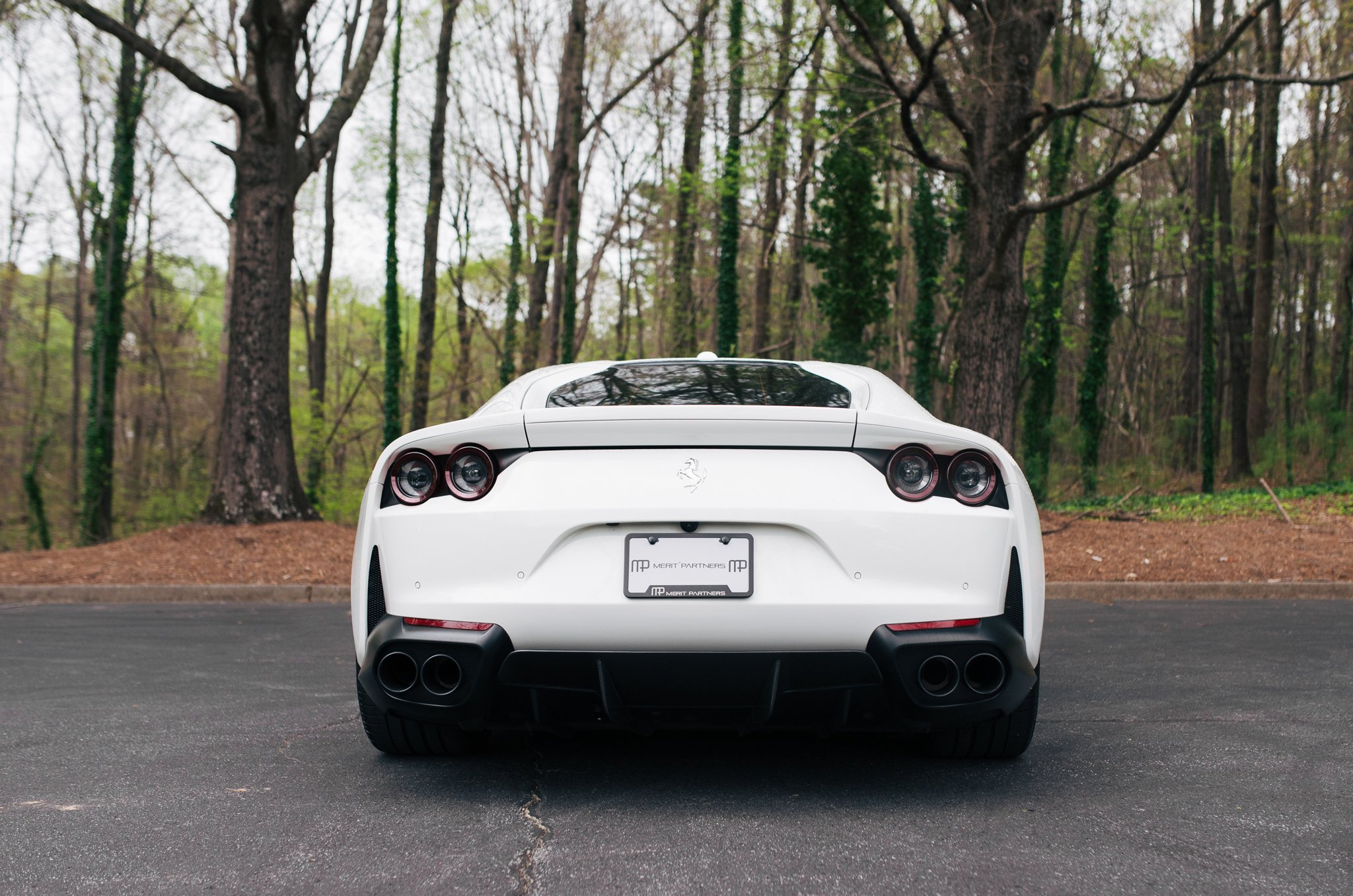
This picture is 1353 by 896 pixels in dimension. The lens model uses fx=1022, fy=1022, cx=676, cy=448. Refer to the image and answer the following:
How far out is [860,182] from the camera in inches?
958

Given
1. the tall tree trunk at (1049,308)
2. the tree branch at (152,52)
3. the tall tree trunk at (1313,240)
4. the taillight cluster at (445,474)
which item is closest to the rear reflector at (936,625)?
the taillight cluster at (445,474)

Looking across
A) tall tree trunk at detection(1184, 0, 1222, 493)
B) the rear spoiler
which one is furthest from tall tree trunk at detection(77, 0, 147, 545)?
tall tree trunk at detection(1184, 0, 1222, 493)

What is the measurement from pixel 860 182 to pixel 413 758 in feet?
74.7

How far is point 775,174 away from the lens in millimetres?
19734

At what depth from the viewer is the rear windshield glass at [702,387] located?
124 inches

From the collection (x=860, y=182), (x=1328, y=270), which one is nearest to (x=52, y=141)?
(x=860, y=182)

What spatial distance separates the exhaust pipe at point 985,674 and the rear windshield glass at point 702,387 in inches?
33.5

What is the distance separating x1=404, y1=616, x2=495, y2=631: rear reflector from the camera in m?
2.74

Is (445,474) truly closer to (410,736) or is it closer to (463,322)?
(410,736)

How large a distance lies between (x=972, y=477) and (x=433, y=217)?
20.1m

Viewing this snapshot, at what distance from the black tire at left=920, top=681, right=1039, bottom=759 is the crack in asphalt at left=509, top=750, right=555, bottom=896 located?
127 centimetres

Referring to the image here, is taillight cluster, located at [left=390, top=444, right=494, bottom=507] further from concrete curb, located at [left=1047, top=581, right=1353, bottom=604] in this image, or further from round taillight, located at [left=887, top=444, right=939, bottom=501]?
concrete curb, located at [left=1047, top=581, right=1353, bottom=604]

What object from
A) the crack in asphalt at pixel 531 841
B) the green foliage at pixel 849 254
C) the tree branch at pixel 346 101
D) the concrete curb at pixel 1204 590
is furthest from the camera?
the green foliage at pixel 849 254

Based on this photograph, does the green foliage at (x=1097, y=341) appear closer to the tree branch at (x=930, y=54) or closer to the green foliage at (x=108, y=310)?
the tree branch at (x=930, y=54)
